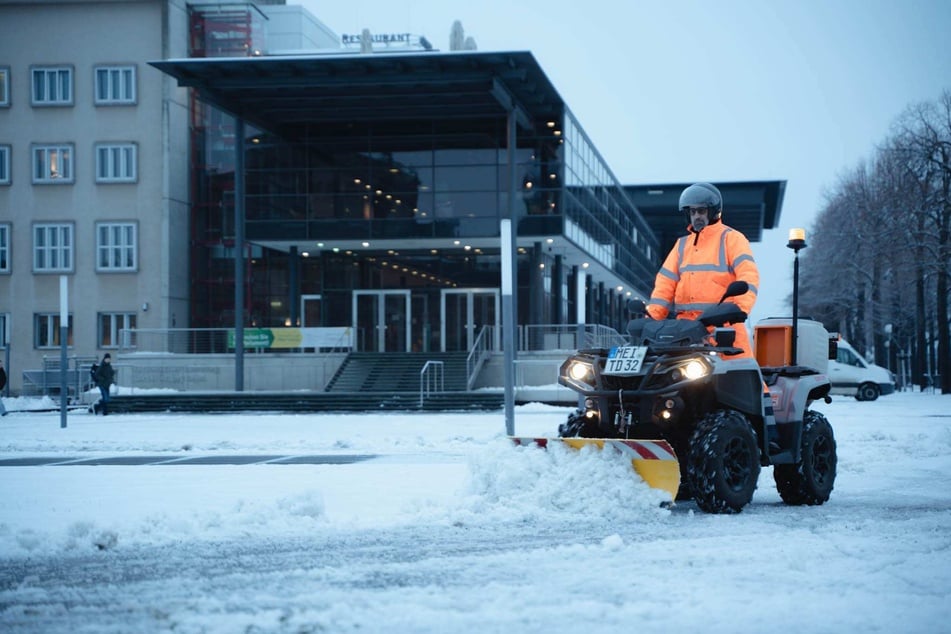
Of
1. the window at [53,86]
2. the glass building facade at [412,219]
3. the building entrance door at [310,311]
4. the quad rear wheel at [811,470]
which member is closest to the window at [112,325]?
the glass building facade at [412,219]

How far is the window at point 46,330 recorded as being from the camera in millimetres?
45031

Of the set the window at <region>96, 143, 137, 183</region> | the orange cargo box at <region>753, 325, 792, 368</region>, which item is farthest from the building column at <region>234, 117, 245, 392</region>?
the orange cargo box at <region>753, 325, 792, 368</region>

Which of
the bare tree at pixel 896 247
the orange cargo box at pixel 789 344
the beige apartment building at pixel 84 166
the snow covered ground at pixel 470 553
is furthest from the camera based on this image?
the beige apartment building at pixel 84 166

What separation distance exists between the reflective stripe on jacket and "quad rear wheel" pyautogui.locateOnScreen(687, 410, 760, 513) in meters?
0.97

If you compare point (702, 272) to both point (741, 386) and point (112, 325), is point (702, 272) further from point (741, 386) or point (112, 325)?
point (112, 325)

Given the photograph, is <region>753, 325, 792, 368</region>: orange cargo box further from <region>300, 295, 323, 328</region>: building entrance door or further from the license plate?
<region>300, 295, 323, 328</region>: building entrance door

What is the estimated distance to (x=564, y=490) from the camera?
8180mm

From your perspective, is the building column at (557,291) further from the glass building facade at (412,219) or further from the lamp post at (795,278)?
the lamp post at (795,278)

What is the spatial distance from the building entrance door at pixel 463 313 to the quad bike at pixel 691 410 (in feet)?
102

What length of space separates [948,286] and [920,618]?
136 feet

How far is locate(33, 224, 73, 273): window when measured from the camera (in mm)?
45062

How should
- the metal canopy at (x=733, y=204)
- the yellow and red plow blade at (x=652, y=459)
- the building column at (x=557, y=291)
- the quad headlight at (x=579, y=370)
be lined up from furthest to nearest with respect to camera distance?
the metal canopy at (x=733, y=204), the building column at (x=557, y=291), the quad headlight at (x=579, y=370), the yellow and red plow blade at (x=652, y=459)

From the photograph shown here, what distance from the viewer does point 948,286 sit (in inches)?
1690

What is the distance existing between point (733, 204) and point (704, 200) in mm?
53158
